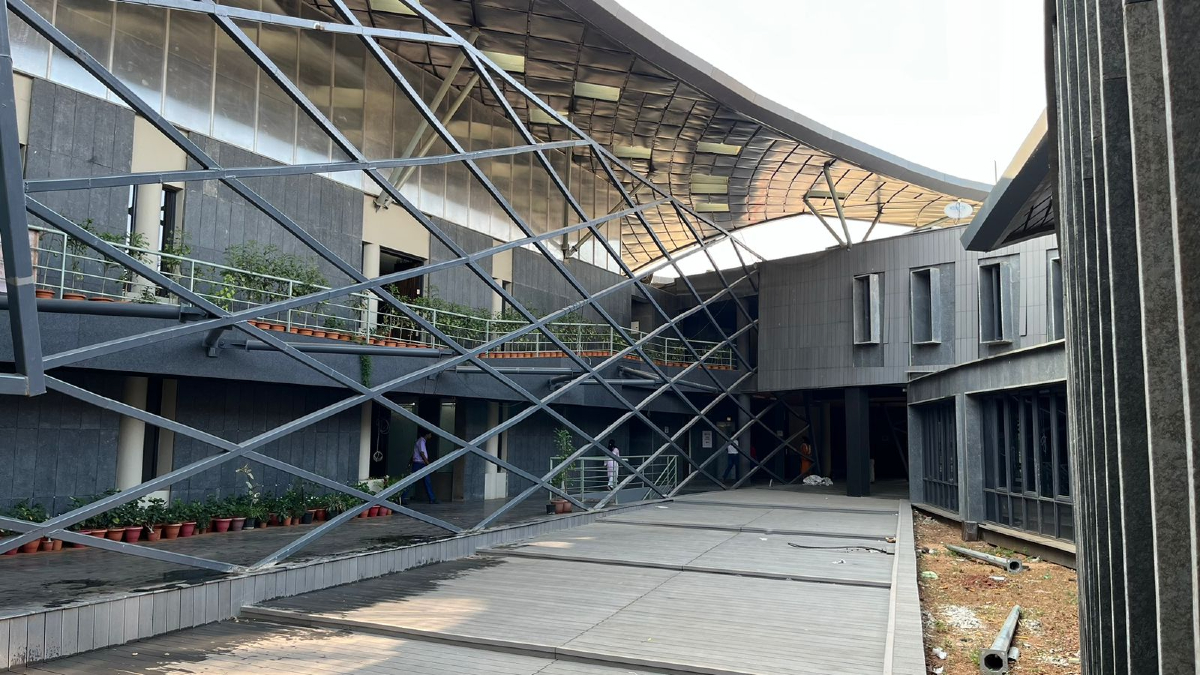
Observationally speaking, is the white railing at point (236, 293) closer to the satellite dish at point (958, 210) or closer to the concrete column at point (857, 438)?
the concrete column at point (857, 438)

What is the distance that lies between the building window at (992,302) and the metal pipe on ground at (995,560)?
8714mm

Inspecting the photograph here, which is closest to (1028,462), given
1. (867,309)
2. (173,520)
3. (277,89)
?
(867,309)

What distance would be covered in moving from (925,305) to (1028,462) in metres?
10.0

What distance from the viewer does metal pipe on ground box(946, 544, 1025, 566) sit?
12055 millimetres

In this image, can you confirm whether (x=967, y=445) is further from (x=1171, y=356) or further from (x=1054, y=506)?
(x=1171, y=356)

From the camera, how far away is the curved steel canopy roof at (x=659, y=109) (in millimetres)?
18078

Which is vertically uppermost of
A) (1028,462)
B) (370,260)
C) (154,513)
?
(370,260)

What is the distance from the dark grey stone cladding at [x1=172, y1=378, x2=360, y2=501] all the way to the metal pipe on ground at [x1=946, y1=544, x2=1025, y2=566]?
1200cm

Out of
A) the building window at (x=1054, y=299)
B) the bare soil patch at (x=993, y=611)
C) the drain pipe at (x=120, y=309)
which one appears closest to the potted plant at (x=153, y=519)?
the drain pipe at (x=120, y=309)

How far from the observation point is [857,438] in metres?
24.7

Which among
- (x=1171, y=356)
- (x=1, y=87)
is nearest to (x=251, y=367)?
(x=1, y=87)

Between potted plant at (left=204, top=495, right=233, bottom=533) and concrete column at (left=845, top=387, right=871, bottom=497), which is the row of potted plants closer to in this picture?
potted plant at (left=204, top=495, right=233, bottom=533)

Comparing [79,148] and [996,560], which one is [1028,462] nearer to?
[996,560]

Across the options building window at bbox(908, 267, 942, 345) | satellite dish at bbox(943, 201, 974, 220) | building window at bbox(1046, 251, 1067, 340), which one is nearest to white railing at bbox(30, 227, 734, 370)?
building window at bbox(908, 267, 942, 345)
